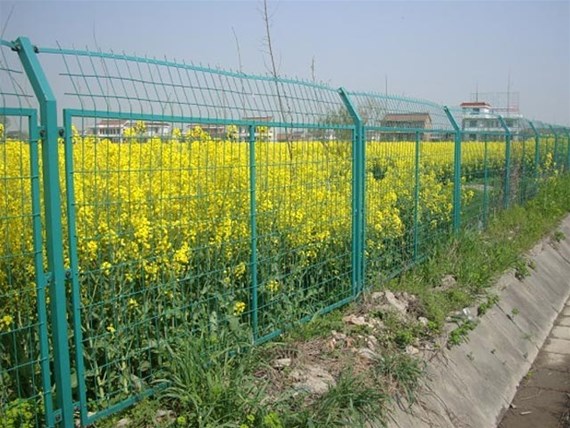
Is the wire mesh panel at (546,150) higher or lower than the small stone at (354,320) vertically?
higher

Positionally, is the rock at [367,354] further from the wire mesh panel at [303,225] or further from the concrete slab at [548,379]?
the concrete slab at [548,379]

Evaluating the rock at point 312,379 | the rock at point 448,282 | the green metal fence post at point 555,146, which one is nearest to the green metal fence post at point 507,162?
the rock at point 448,282

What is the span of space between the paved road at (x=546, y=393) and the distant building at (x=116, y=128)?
3.57 metres

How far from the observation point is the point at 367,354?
4.71 m

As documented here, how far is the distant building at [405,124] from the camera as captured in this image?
6492 millimetres

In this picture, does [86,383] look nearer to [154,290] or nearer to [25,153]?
[154,290]

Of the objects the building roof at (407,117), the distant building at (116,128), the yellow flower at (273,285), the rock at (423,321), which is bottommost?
the rock at (423,321)

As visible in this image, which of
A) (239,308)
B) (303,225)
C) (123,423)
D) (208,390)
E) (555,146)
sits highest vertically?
(555,146)

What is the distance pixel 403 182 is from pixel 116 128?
4088 mm

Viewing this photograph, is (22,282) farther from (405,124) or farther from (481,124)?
(481,124)

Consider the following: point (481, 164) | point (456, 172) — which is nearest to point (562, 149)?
point (481, 164)

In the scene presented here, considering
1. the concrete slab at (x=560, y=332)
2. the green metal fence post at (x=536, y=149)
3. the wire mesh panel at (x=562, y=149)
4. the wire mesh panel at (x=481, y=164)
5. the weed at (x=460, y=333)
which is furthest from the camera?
the wire mesh panel at (x=562, y=149)

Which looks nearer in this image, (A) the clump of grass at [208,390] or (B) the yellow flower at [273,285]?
(A) the clump of grass at [208,390]

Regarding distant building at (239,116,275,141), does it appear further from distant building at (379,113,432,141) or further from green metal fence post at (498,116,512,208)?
green metal fence post at (498,116,512,208)
